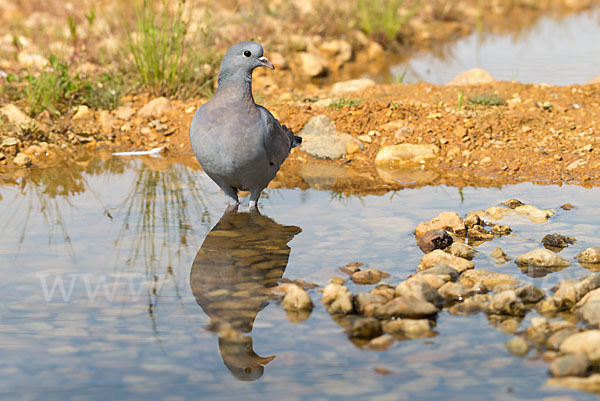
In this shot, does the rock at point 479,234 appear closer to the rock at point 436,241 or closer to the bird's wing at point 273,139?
the rock at point 436,241

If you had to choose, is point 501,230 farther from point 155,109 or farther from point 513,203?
point 155,109

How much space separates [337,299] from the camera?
3.83 meters

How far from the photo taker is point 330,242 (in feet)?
15.8

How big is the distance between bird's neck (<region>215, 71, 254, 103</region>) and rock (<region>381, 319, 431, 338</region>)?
2061 mm

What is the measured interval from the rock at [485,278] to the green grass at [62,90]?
465cm

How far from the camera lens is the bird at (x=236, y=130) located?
4973 millimetres

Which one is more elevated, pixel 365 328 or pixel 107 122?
pixel 107 122

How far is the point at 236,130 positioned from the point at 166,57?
3.15 m

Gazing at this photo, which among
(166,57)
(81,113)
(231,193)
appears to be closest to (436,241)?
(231,193)

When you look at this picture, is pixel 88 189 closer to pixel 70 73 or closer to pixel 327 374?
pixel 70 73

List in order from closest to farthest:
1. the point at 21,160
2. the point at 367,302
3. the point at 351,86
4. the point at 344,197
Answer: the point at 367,302, the point at 344,197, the point at 21,160, the point at 351,86

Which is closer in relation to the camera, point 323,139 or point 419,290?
point 419,290

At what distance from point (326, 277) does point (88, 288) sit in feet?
4.24

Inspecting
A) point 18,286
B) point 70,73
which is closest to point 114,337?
point 18,286
